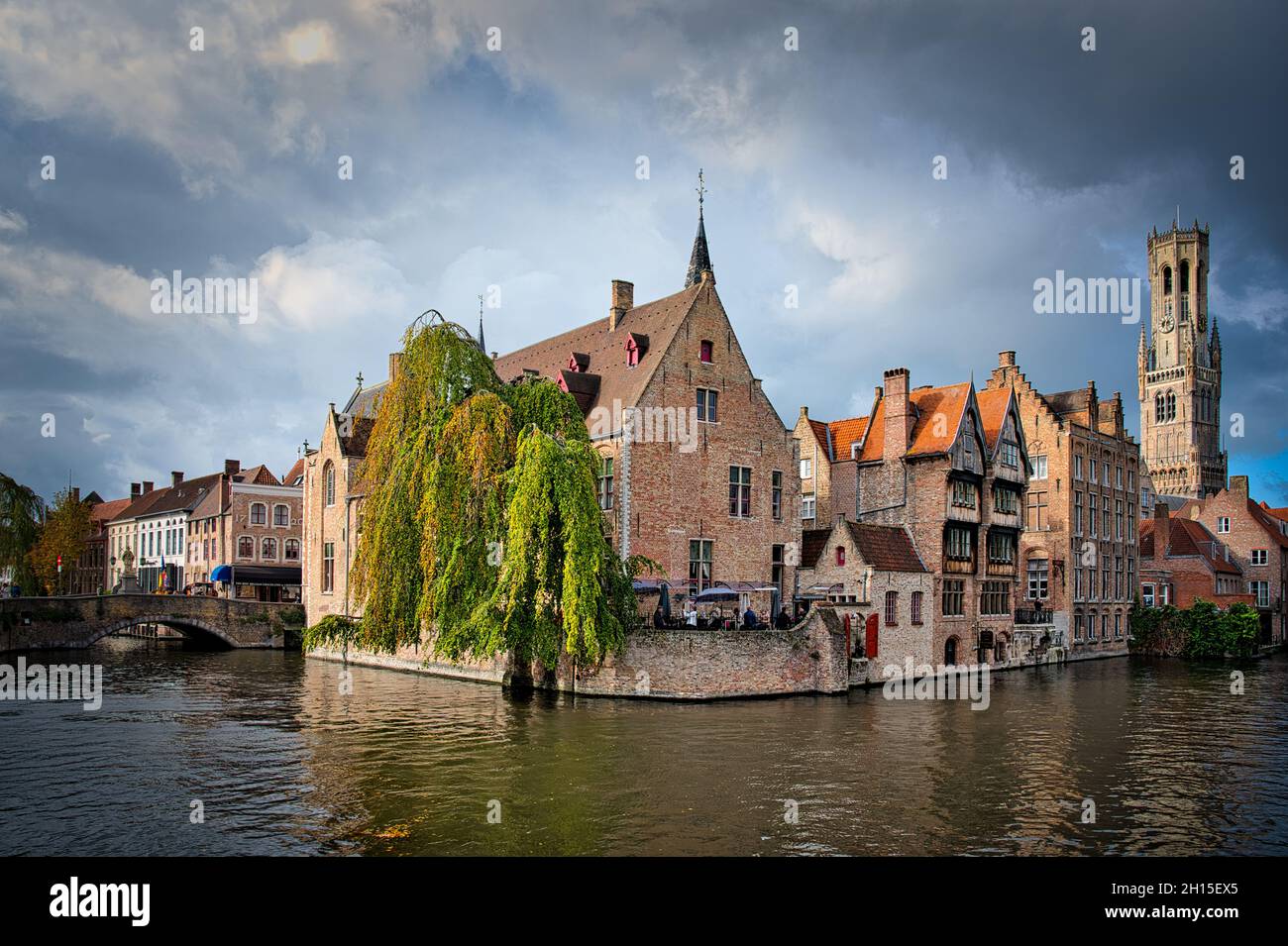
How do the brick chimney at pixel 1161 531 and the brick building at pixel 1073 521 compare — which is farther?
the brick chimney at pixel 1161 531

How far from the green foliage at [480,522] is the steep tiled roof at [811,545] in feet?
35.6

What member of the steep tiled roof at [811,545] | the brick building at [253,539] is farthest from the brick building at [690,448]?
the brick building at [253,539]

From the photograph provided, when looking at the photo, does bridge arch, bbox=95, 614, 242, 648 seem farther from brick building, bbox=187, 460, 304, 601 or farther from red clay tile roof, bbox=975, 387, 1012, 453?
red clay tile roof, bbox=975, 387, 1012, 453

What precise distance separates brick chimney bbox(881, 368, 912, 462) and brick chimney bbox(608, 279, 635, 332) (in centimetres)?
1131

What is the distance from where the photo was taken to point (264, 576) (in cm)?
6412

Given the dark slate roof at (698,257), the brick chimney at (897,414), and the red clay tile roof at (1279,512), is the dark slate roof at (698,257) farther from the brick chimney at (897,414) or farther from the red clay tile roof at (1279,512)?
the red clay tile roof at (1279,512)

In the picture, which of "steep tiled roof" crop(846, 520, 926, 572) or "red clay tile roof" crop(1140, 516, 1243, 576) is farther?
"red clay tile roof" crop(1140, 516, 1243, 576)

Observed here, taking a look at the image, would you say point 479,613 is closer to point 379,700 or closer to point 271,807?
point 379,700

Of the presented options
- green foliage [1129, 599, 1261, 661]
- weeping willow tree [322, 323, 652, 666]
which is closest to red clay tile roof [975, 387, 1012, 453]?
weeping willow tree [322, 323, 652, 666]

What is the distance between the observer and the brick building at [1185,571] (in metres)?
59.8

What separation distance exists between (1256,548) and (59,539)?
3172 inches

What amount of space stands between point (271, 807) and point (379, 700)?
1437 centimetres

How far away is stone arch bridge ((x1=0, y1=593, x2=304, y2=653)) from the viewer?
150 ft

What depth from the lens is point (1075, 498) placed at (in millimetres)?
52906
